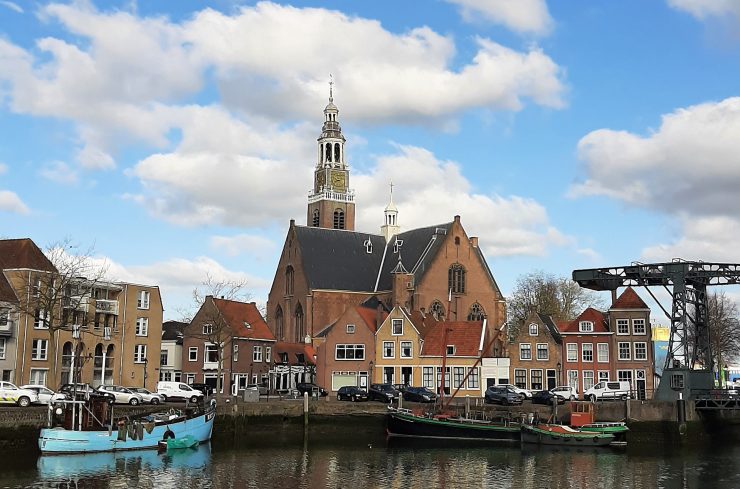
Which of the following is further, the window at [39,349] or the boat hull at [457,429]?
the window at [39,349]

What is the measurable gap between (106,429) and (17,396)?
243 inches

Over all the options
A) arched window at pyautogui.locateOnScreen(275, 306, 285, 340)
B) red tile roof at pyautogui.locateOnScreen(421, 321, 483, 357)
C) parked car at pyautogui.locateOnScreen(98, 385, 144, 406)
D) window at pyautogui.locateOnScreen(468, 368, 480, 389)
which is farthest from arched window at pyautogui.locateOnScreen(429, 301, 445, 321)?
parked car at pyautogui.locateOnScreen(98, 385, 144, 406)

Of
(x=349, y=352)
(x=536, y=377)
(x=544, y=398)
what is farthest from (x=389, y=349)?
(x=544, y=398)

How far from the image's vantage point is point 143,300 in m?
75.9

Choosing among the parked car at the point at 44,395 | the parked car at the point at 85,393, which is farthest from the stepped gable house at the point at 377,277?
the parked car at the point at 44,395

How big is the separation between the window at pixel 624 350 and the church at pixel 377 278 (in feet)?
74.3

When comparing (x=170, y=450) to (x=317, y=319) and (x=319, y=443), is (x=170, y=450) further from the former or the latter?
(x=317, y=319)

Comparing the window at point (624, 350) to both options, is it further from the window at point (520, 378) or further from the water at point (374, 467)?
the water at point (374, 467)

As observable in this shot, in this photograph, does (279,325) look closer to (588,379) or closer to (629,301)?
(588,379)

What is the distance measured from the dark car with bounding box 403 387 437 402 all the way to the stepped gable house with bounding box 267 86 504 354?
25.7 meters

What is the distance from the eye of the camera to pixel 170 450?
51.1m

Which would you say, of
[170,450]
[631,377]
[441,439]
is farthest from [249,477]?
[631,377]

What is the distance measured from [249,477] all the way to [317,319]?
5417 centimetres

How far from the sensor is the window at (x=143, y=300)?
75.4 meters
